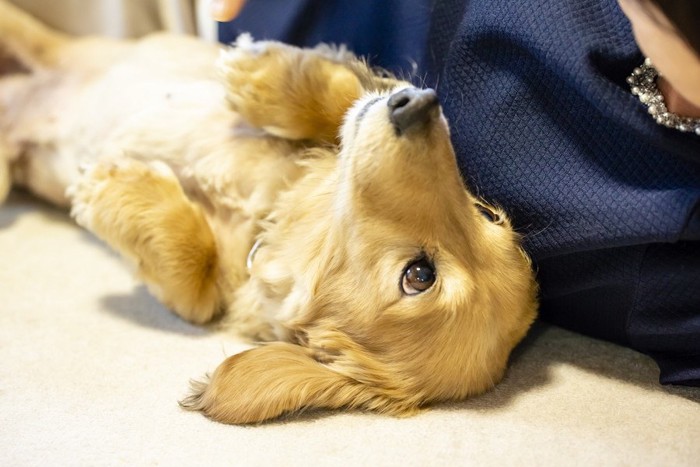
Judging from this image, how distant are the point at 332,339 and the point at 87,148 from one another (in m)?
1.06

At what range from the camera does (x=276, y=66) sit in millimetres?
1934

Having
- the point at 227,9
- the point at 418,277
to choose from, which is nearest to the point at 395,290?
the point at 418,277

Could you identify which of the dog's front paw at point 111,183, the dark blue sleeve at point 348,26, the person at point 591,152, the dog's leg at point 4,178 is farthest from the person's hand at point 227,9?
the dog's leg at point 4,178

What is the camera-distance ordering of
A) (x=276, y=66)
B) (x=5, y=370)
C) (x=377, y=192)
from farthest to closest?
1. (x=276, y=66)
2. (x=5, y=370)
3. (x=377, y=192)

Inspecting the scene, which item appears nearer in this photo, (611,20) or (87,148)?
(611,20)

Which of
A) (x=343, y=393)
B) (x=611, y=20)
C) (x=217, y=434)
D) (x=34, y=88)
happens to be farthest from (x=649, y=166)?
(x=34, y=88)

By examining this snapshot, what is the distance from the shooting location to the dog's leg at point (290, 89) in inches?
75.1

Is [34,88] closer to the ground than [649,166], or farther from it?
closer to the ground

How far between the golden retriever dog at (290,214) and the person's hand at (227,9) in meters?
0.13

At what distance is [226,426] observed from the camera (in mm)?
1619

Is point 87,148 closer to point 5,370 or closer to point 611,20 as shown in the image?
point 5,370

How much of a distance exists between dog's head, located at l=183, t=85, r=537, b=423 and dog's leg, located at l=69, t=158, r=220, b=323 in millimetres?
329

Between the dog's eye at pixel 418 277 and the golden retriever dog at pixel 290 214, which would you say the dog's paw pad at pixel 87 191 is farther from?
the dog's eye at pixel 418 277

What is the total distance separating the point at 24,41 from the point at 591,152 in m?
1.98
